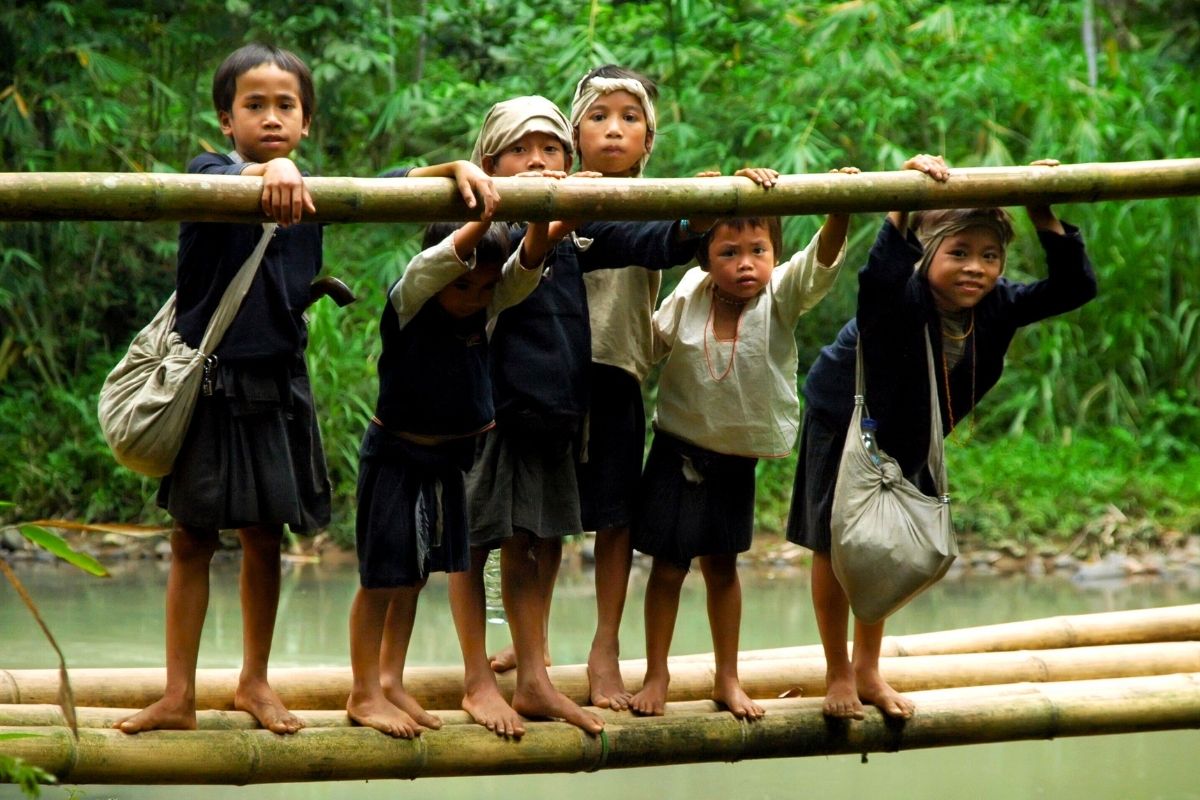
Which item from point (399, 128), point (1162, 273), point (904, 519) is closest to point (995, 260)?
point (904, 519)

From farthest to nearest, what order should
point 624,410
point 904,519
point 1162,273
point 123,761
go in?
point 1162,273, point 624,410, point 904,519, point 123,761

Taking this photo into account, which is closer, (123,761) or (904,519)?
(123,761)

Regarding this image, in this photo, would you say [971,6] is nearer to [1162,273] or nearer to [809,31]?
[809,31]

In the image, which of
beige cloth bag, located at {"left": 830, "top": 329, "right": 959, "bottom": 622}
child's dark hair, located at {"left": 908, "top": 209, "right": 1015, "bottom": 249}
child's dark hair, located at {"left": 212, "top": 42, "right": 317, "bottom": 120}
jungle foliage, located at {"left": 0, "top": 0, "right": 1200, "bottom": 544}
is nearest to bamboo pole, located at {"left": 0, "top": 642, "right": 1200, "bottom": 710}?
beige cloth bag, located at {"left": 830, "top": 329, "right": 959, "bottom": 622}

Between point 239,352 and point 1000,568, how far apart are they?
510cm

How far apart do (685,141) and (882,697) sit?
5.11 meters

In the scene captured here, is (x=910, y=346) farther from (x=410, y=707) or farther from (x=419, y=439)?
(x=410, y=707)

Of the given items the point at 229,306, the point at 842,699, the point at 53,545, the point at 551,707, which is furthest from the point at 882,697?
the point at 53,545

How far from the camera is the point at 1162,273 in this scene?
802 cm

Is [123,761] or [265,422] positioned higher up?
[265,422]

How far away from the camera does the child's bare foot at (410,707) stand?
2.91 metres

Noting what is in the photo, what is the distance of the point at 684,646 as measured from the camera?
5613mm

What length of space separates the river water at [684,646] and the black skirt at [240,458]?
4.89 ft

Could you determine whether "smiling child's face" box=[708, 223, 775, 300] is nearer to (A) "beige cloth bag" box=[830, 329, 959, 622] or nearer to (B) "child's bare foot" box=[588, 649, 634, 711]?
(A) "beige cloth bag" box=[830, 329, 959, 622]
